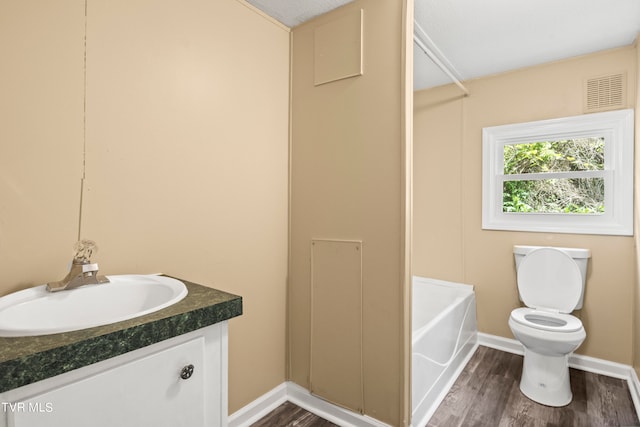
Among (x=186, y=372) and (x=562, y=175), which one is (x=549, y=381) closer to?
(x=562, y=175)

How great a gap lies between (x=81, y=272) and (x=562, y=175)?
3.09 metres

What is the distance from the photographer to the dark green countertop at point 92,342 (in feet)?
2.21

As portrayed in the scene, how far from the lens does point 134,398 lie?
86 centimetres

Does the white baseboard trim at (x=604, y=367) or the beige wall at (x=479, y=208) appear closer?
the white baseboard trim at (x=604, y=367)

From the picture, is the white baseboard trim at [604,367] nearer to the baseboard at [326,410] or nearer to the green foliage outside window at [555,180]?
the green foliage outside window at [555,180]

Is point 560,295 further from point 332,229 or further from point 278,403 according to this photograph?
point 278,403

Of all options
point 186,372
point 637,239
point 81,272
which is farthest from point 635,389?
point 81,272

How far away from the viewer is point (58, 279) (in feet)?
3.91

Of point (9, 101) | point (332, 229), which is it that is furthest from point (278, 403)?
point (9, 101)

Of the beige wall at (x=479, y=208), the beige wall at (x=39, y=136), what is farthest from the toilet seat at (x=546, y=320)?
the beige wall at (x=39, y=136)

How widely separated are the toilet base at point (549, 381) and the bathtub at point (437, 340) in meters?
0.46

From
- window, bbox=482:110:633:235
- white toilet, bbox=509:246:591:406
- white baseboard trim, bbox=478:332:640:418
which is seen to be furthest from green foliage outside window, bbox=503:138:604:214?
white baseboard trim, bbox=478:332:640:418

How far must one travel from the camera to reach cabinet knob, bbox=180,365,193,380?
3.14ft

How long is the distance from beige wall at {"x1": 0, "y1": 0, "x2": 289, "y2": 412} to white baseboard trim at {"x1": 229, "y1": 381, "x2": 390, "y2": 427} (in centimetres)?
6
